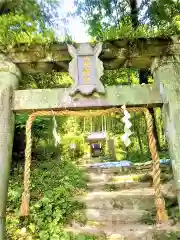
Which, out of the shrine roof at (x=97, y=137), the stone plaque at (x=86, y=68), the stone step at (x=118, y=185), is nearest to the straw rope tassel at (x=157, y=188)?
the stone plaque at (x=86, y=68)

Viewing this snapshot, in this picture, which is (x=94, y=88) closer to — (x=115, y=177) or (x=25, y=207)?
(x=25, y=207)

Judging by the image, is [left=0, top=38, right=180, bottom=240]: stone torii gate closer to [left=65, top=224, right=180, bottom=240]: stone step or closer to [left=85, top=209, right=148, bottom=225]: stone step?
[left=65, top=224, right=180, bottom=240]: stone step

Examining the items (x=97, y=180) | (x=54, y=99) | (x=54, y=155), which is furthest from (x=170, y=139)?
(x=54, y=155)

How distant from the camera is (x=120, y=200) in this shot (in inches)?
282

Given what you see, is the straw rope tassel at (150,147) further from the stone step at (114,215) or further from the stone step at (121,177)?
the stone step at (121,177)

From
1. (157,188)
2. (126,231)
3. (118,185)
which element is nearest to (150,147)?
(157,188)

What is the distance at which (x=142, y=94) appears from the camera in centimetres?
393

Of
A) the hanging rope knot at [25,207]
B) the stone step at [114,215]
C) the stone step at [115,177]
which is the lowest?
the stone step at [114,215]

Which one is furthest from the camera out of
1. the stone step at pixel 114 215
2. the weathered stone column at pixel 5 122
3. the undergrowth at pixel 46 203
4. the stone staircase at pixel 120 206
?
the stone step at pixel 114 215

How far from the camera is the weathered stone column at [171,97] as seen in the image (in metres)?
3.71

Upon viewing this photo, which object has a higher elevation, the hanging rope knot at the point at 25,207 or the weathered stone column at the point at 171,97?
the weathered stone column at the point at 171,97

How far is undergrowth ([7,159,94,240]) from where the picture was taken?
5742 mm

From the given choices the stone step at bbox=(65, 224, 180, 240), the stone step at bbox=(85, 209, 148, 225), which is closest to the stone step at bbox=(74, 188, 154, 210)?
the stone step at bbox=(85, 209, 148, 225)

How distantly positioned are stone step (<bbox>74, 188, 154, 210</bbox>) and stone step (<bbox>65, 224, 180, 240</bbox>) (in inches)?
33.8
